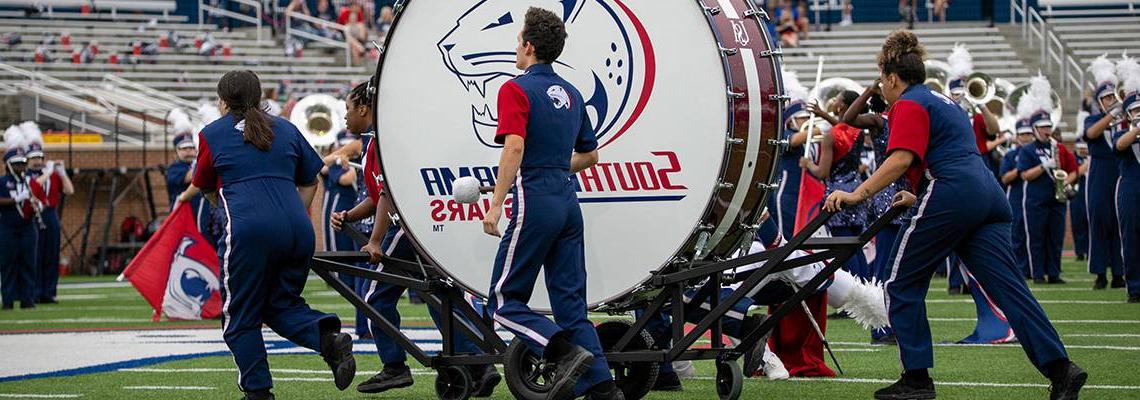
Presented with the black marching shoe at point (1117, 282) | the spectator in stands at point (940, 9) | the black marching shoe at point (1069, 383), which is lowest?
the black marching shoe at point (1117, 282)

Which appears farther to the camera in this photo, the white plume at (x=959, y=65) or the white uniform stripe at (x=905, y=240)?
the white plume at (x=959, y=65)

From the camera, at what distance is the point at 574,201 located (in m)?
7.00

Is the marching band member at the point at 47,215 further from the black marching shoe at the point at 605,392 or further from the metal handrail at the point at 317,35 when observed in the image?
the metal handrail at the point at 317,35

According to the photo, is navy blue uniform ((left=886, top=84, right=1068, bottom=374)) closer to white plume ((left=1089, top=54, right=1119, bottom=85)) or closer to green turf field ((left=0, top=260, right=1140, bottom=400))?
green turf field ((left=0, top=260, right=1140, bottom=400))

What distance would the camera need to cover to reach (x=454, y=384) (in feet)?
26.4

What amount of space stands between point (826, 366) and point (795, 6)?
2484 centimetres

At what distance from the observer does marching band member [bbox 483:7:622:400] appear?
6.86 m

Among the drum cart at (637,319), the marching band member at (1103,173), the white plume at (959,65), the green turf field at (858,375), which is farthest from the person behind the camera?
the white plume at (959,65)

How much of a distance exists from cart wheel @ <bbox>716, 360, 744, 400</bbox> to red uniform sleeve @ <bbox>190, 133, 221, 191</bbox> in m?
2.40

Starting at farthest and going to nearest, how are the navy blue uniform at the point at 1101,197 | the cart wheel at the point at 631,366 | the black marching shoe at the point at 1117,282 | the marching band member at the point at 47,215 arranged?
1. the marching band member at the point at 47,215
2. the black marching shoe at the point at 1117,282
3. the navy blue uniform at the point at 1101,197
4. the cart wheel at the point at 631,366

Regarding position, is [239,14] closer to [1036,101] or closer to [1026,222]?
[1036,101]

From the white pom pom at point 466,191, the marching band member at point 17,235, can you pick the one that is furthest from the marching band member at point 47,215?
the white pom pom at point 466,191

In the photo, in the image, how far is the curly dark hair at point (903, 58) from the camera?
24.9 ft

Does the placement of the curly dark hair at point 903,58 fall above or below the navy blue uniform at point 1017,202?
above
